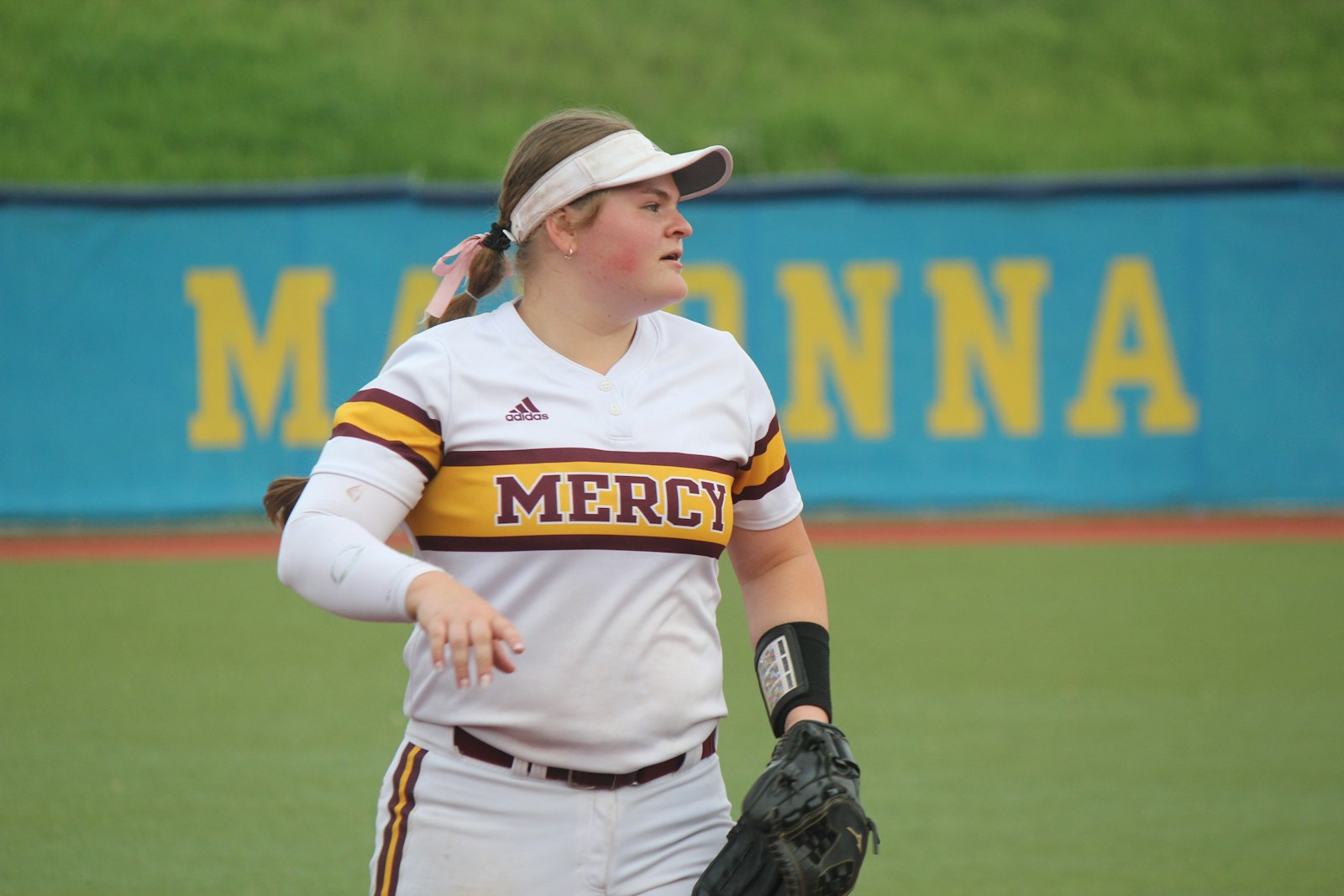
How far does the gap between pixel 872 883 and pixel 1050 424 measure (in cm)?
777

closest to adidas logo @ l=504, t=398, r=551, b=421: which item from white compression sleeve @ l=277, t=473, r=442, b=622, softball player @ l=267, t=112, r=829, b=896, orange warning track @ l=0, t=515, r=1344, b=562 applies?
softball player @ l=267, t=112, r=829, b=896

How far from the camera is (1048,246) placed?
12.2 metres

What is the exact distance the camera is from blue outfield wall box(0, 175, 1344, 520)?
39.2ft

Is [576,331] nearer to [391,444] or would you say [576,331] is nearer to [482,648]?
[391,444]

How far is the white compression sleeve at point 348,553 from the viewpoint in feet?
7.50

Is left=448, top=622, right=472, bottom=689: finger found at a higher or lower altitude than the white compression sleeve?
lower

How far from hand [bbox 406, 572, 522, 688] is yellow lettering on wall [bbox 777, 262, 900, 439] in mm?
9925

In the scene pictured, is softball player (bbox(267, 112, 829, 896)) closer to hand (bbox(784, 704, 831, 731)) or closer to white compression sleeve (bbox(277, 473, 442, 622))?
white compression sleeve (bbox(277, 473, 442, 622))

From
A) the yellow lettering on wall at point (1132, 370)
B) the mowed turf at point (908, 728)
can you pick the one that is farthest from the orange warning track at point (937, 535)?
the mowed turf at point (908, 728)

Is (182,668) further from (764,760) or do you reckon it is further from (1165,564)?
(1165,564)

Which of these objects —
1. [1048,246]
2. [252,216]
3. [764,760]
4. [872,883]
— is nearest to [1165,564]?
[1048,246]

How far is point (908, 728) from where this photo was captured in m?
6.49

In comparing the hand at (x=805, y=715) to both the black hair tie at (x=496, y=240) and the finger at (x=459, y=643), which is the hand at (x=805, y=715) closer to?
the finger at (x=459, y=643)

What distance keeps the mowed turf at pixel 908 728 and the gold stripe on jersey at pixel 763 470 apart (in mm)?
2339
